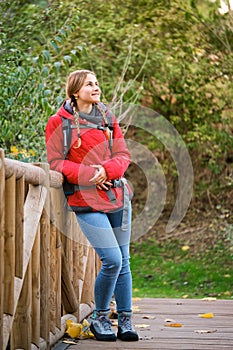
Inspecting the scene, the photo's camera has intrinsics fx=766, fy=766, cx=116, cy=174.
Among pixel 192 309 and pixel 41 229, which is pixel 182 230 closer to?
pixel 192 309

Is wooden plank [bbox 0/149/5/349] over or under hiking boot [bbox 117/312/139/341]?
over

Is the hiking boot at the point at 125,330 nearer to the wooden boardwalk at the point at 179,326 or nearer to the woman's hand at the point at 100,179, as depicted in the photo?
the wooden boardwalk at the point at 179,326

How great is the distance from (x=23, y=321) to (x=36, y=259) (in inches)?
13.9

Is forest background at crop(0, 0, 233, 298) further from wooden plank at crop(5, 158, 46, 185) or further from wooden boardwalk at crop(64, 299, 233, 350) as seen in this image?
wooden plank at crop(5, 158, 46, 185)

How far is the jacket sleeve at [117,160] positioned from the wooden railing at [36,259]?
0.30 m

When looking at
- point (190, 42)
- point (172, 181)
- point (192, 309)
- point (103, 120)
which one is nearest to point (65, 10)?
point (190, 42)

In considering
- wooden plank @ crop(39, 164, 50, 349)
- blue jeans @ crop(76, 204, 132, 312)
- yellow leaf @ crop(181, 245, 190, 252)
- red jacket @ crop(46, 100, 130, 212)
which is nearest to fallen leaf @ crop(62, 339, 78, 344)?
blue jeans @ crop(76, 204, 132, 312)

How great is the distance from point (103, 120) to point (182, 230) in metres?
7.88

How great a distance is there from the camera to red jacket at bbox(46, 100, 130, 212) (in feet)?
14.8

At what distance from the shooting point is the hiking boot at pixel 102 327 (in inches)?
185

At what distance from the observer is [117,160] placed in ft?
15.0

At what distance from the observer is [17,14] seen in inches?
431

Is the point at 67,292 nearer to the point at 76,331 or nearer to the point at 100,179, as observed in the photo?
the point at 76,331

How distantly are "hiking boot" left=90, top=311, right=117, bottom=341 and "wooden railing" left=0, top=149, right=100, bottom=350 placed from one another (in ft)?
0.71
